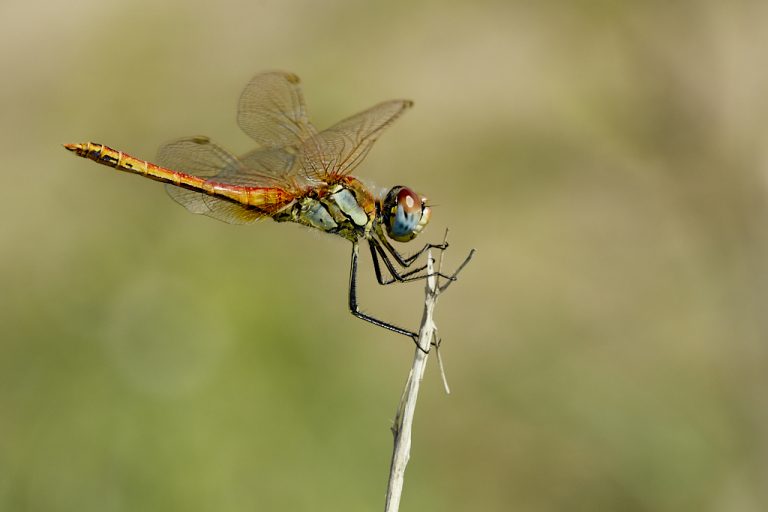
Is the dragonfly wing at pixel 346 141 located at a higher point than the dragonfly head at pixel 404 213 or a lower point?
higher

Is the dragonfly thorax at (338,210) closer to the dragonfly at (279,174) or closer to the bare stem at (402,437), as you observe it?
the dragonfly at (279,174)

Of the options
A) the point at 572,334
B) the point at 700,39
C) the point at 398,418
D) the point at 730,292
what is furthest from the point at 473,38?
the point at 398,418

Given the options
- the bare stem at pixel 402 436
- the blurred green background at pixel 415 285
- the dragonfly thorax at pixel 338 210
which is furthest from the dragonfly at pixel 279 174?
the bare stem at pixel 402 436

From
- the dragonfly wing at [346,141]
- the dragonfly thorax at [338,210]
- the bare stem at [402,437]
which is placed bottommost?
the bare stem at [402,437]

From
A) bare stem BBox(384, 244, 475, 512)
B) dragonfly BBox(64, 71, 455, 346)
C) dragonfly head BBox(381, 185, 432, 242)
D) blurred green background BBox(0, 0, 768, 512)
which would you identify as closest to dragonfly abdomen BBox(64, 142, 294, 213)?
dragonfly BBox(64, 71, 455, 346)

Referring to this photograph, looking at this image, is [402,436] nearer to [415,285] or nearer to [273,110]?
[273,110]

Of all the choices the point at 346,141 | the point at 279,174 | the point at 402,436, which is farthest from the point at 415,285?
the point at 402,436
